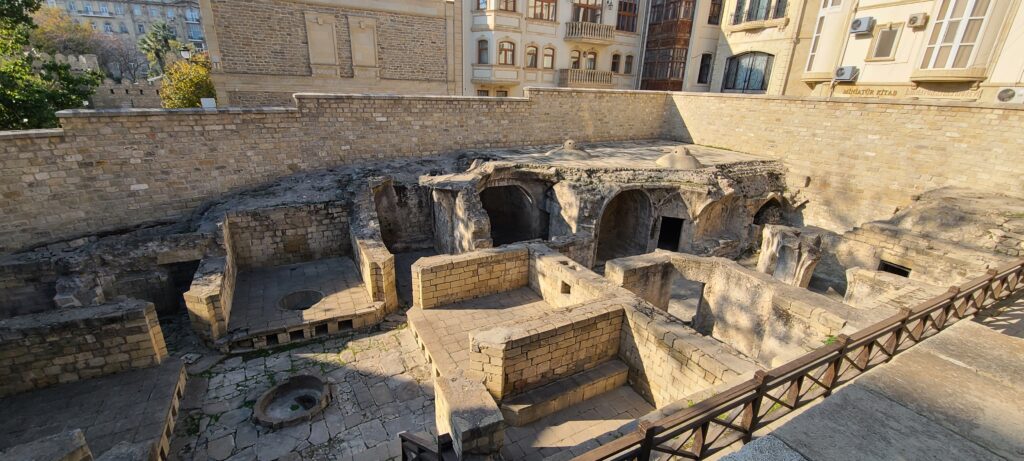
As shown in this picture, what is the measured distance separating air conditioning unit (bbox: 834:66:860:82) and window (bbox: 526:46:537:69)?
14912mm

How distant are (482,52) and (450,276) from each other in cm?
1927

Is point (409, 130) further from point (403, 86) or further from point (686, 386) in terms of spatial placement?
point (686, 386)

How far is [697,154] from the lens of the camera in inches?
746

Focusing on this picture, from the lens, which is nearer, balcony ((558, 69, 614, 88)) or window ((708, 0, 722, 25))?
window ((708, 0, 722, 25))

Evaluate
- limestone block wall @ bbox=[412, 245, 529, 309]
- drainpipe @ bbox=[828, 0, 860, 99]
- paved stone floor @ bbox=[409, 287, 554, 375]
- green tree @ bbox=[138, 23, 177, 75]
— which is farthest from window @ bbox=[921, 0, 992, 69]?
green tree @ bbox=[138, 23, 177, 75]

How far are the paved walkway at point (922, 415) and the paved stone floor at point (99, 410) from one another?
7710 millimetres

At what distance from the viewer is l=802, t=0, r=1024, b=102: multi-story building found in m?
14.6

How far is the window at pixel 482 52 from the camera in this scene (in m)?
24.2

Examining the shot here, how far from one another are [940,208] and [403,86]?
70.4ft

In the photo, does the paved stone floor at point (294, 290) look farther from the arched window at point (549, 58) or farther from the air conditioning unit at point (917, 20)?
the air conditioning unit at point (917, 20)

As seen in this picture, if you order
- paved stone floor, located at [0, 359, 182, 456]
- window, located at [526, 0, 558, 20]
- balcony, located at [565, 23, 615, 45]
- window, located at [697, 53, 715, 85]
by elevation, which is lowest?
paved stone floor, located at [0, 359, 182, 456]

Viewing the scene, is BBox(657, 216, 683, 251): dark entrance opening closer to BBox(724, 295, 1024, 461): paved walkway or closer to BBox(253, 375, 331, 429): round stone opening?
BBox(253, 375, 331, 429): round stone opening

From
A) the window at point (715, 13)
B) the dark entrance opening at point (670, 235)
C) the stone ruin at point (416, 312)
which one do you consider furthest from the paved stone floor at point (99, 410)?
the window at point (715, 13)

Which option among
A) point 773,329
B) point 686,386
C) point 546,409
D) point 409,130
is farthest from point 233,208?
point 773,329
